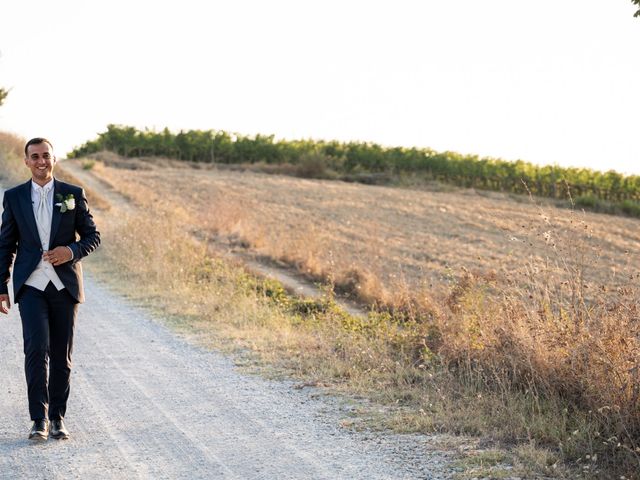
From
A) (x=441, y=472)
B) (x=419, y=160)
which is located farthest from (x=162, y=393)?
(x=419, y=160)

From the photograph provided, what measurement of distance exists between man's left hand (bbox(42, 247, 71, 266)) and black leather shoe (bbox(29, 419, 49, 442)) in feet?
3.77

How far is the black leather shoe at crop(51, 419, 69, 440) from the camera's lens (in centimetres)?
679

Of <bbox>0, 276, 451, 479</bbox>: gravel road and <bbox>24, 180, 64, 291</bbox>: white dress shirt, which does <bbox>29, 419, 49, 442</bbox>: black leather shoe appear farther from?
<bbox>24, 180, 64, 291</bbox>: white dress shirt

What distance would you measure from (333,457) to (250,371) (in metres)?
2.90

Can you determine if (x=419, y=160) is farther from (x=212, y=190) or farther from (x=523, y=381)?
(x=523, y=381)

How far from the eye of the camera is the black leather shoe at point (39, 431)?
671 centimetres

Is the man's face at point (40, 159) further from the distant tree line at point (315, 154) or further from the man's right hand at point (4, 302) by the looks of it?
the distant tree line at point (315, 154)

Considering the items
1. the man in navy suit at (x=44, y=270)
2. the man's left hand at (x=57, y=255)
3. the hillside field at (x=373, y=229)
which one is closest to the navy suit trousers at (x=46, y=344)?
the man in navy suit at (x=44, y=270)

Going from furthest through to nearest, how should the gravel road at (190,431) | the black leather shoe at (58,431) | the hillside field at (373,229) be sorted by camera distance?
1. the hillside field at (373,229)
2. the black leather shoe at (58,431)
3. the gravel road at (190,431)

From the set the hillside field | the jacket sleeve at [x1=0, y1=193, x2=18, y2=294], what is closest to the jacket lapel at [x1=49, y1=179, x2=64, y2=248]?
the jacket sleeve at [x1=0, y1=193, x2=18, y2=294]

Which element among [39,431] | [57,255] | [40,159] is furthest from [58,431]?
[40,159]

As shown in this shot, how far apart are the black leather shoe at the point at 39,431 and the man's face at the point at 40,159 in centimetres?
173

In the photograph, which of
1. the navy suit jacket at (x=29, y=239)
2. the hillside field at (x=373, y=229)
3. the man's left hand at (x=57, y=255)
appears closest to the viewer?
the man's left hand at (x=57, y=255)

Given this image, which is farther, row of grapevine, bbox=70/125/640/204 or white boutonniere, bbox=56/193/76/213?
row of grapevine, bbox=70/125/640/204
